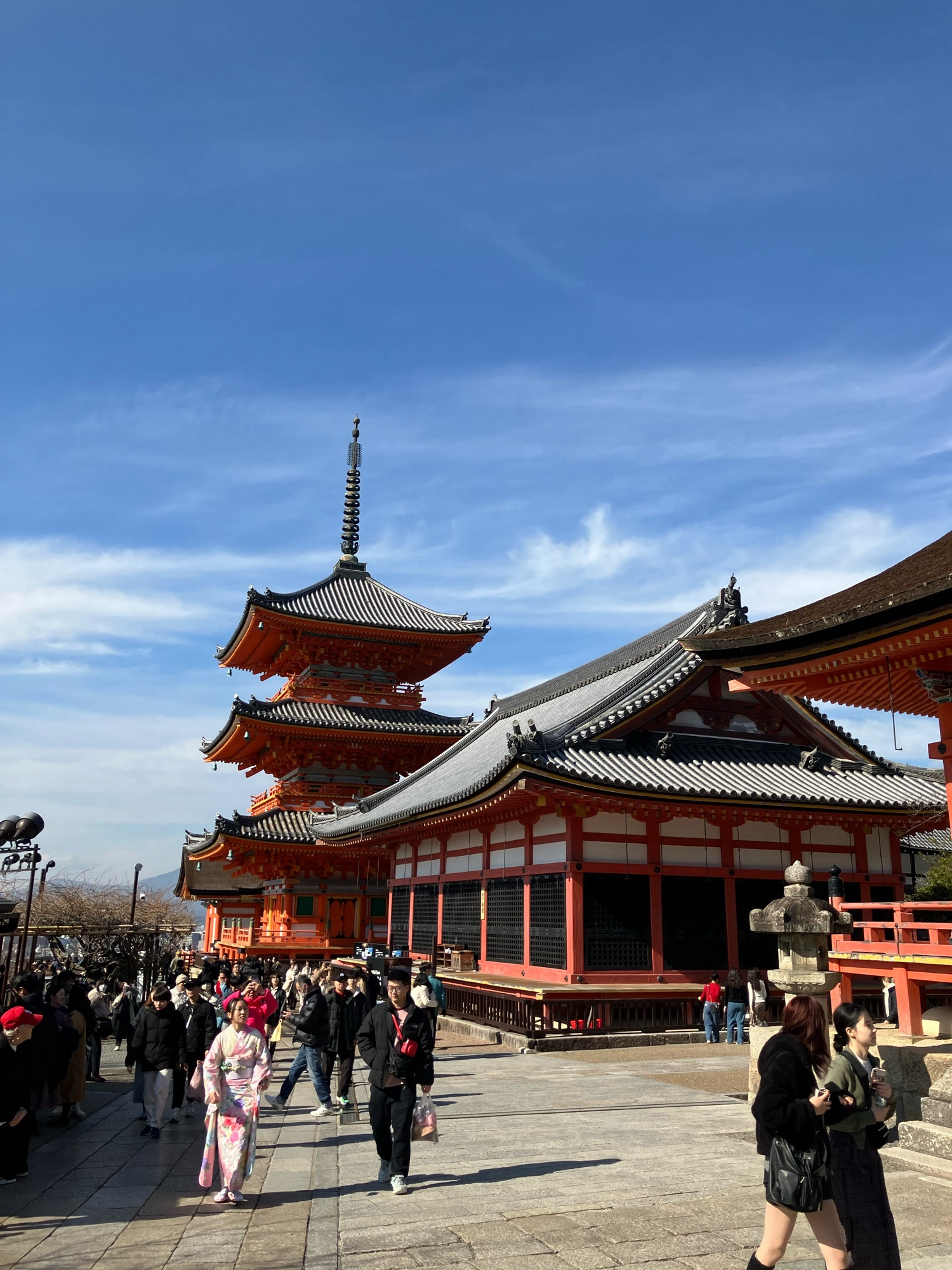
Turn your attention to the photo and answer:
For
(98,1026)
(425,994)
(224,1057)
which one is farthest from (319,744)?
(224,1057)

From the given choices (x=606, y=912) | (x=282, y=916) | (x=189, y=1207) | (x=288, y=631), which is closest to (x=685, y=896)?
(x=606, y=912)

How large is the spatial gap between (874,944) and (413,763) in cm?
2797

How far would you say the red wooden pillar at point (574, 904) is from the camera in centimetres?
1838

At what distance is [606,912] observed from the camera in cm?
1902

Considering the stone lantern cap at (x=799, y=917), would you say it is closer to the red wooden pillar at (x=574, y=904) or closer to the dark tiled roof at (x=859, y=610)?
the dark tiled roof at (x=859, y=610)

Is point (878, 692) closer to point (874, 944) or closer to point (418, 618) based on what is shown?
point (874, 944)

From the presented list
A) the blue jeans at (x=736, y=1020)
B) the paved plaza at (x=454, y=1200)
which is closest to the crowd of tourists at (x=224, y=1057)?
the paved plaza at (x=454, y=1200)

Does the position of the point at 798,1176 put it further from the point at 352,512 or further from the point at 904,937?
the point at 352,512

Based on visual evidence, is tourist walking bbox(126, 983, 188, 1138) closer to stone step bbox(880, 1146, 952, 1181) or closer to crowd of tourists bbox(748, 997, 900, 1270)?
stone step bbox(880, 1146, 952, 1181)

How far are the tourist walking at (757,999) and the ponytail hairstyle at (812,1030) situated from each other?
1426cm

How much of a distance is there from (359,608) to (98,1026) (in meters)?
23.8

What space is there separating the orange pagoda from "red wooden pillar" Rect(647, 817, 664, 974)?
14.0 meters

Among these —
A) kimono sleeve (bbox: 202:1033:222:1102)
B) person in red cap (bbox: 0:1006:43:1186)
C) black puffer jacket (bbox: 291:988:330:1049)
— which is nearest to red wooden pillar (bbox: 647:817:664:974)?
black puffer jacket (bbox: 291:988:330:1049)

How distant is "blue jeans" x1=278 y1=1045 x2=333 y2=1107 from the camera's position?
37.4 ft
